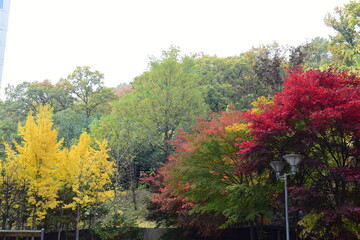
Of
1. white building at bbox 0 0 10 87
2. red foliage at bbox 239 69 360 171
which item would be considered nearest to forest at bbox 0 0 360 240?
red foliage at bbox 239 69 360 171

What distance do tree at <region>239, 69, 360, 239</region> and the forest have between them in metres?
0.04

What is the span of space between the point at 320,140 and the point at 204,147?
15.2 ft

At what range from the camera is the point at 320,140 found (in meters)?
10.9

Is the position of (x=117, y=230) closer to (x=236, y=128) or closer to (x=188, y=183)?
(x=188, y=183)

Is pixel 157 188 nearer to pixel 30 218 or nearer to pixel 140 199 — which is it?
pixel 30 218

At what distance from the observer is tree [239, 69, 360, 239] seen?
33.9ft

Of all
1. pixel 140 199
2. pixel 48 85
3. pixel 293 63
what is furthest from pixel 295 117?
pixel 48 85

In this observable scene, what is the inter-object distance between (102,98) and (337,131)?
29093 mm

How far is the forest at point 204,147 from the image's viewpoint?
1088cm

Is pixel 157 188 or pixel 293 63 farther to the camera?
pixel 293 63

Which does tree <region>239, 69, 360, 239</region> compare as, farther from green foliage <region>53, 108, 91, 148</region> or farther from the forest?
green foliage <region>53, 108, 91, 148</region>

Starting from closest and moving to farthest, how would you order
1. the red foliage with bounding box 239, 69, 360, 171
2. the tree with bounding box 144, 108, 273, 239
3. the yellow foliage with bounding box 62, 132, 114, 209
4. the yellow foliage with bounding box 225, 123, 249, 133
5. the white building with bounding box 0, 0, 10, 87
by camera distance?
the red foliage with bounding box 239, 69, 360, 171
the tree with bounding box 144, 108, 273, 239
the yellow foliage with bounding box 225, 123, 249, 133
the yellow foliage with bounding box 62, 132, 114, 209
the white building with bounding box 0, 0, 10, 87

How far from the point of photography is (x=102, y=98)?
37156 millimetres

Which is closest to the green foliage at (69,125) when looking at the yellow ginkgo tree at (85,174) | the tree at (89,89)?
the tree at (89,89)
